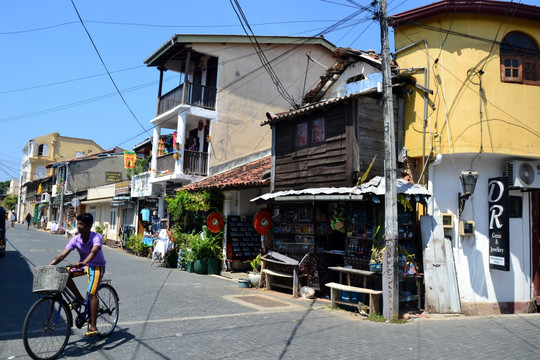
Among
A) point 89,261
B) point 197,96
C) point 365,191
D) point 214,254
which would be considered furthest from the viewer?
point 197,96

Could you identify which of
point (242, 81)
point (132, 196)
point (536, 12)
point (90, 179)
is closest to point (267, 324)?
point (536, 12)

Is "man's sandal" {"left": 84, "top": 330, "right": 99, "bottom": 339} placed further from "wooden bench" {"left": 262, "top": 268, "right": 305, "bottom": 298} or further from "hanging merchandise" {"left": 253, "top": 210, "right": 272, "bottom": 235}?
"hanging merchandise" {"left": 253, "top": 210, "right": 272, "bottom": 235}

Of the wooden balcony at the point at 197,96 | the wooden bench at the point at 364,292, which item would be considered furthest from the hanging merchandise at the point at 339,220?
the wooden balcony at the point at 197,96

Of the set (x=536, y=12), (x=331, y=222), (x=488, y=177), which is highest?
(x=536, y=12)

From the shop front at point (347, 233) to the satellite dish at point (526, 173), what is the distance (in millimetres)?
2374

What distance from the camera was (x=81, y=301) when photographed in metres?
5.87

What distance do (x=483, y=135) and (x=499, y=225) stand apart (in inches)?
81.2

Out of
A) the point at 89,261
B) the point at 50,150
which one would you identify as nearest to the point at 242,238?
the point at 89,261

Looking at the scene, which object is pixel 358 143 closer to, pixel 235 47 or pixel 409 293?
pixel 409 293

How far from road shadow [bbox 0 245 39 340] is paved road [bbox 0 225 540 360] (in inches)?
0.8

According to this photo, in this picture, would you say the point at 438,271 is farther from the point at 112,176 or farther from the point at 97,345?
the point at 112,176

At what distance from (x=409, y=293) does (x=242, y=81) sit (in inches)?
533

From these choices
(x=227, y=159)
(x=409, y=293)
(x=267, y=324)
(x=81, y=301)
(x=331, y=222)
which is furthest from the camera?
(x=227, y=159)

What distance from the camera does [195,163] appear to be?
18.5m
